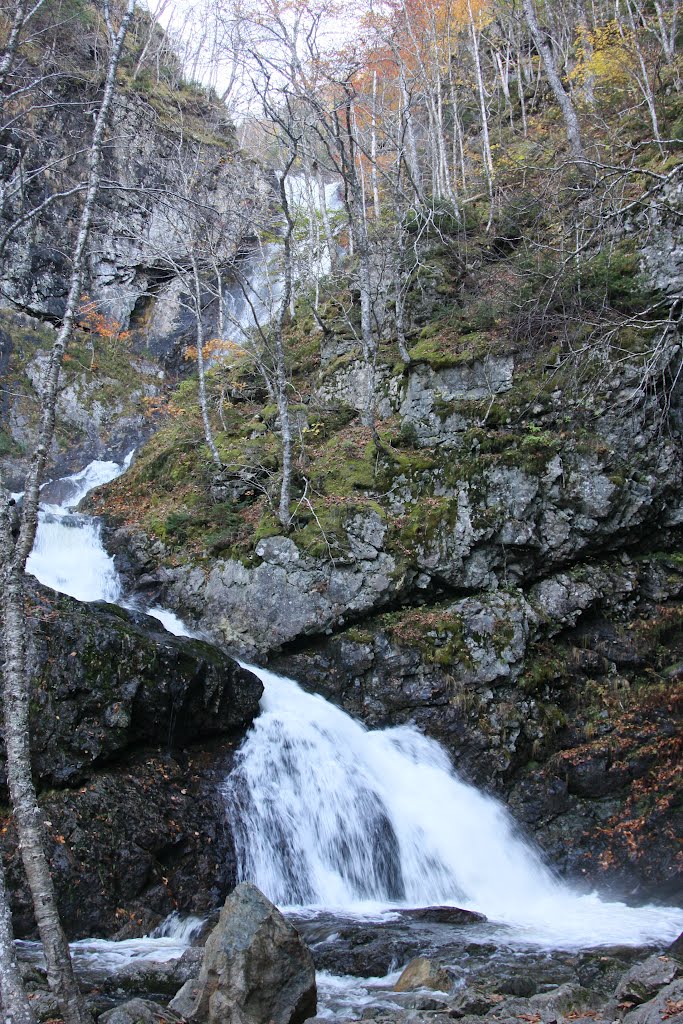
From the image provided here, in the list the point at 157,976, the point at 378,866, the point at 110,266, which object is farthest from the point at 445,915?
the point at 110,266

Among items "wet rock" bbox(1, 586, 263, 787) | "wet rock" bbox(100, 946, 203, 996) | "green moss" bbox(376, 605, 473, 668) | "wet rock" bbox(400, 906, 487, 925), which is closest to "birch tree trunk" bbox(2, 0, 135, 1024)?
"wet rock" bbox(100, 946, 203, 996)

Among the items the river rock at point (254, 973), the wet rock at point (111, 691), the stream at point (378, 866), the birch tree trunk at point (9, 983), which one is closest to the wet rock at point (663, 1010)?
the stream at point (378, 866)

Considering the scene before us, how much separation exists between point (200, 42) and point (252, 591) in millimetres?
28682

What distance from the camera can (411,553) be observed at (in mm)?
10141

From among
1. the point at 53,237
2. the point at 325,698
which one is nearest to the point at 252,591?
the point at 325,698

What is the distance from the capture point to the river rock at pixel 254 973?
160 inches

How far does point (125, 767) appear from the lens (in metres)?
7.07

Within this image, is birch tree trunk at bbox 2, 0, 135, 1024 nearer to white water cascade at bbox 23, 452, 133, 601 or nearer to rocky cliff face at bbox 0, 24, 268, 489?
white water cascade at bbox 23, 452, 133, 601

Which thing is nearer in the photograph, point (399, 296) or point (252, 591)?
point (252, 591)

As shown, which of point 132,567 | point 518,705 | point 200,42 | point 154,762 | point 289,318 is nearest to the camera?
point 154,762

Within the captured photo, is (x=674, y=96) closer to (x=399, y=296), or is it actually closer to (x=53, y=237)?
(x=399, y=296)

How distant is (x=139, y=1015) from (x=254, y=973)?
2.46 ft

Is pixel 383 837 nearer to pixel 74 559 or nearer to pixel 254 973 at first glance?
pixel 254 973

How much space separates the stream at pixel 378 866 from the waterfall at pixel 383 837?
0.05 feet
